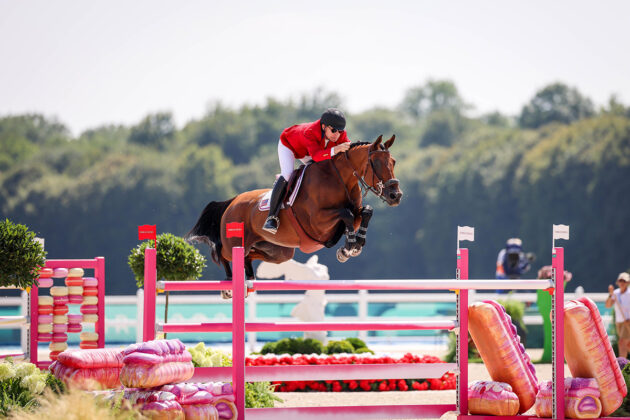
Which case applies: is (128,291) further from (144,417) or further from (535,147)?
(144,417)

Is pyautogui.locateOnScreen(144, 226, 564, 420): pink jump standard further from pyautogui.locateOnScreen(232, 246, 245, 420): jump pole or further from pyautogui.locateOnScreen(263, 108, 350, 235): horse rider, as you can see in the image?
pyautogui.locateOnScreen(263, 108, 350, 235): horse rider

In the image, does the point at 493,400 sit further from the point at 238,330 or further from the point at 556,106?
the point at 556,106

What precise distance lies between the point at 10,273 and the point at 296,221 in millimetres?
2150

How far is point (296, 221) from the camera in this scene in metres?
6.28

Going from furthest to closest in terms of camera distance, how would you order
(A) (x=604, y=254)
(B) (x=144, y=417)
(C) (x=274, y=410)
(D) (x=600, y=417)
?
(A) (x=604, y=254)
(D) (x=600, y=417)
(C) (x=274, y=410)
(B) (x=144, y=417)

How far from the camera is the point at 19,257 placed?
634cm

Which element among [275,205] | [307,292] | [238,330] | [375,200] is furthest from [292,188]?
[375,200]

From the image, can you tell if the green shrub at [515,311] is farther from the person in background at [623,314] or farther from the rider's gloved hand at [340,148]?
the rider's gloved hand at [340,148]

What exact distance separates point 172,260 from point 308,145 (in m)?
2.54

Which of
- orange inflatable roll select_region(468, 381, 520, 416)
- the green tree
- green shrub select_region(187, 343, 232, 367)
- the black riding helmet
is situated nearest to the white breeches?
the black riding helmet

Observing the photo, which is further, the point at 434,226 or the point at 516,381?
the point at 434,226

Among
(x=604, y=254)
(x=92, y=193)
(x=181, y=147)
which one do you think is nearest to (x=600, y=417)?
(x=604, y=254)

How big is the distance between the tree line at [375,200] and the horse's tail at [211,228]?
26366mm

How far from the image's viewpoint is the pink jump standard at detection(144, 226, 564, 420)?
478 cm
